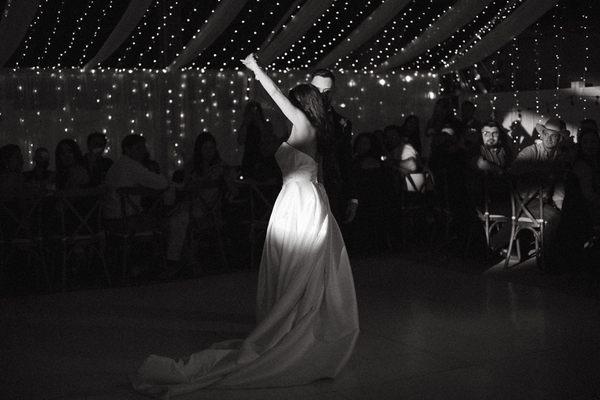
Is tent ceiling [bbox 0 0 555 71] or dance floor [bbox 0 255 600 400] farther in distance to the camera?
tent ceiling [bbox 0 0 555 71]

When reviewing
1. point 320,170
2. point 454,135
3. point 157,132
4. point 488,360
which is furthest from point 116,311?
point 157,132

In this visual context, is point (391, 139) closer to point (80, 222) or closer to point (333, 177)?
point (80, 222)

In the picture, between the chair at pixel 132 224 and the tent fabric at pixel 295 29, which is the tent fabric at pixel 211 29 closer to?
the tent fabric at pixel 295 29

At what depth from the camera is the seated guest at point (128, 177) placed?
20.0ft

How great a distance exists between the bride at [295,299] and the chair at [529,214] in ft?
8.88

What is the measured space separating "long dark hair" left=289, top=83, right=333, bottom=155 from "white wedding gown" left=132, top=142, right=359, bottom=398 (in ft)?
0.40

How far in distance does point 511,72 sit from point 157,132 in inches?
194

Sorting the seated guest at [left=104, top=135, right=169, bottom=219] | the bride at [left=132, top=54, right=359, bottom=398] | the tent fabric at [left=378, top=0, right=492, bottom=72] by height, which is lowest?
the bride at [left=132, top=54, right=359, bottom=398]

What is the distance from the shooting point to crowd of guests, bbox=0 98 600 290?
19.6ft

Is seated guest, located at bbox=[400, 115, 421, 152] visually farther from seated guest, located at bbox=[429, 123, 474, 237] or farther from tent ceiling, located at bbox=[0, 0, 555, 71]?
seated guest, located at bbox=[429, 123, 474, 237]

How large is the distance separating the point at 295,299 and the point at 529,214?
304cm

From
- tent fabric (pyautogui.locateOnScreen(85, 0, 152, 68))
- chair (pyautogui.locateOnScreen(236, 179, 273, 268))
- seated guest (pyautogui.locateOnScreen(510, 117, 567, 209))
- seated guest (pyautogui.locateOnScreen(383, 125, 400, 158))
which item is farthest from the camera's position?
seated guest (pyautogui.locateOnScreen(383, 125, 400, 158))

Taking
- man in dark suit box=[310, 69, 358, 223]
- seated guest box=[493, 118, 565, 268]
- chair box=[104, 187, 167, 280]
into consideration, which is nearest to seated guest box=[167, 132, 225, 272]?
chair box=[104, 187, 167, 280]

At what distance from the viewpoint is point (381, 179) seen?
23.8ft
